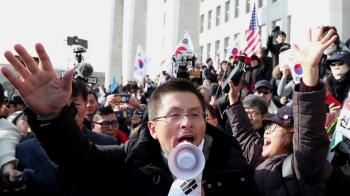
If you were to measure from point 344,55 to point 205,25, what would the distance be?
33075 mm

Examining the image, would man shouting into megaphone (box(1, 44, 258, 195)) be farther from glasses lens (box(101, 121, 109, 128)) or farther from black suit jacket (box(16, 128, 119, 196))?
glasses lens (box(101, 121, 109, 128))

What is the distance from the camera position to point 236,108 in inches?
146

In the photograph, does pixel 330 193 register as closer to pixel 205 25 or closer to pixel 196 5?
pixel 196 5

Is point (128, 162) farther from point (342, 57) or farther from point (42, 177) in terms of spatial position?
point (342, 57)

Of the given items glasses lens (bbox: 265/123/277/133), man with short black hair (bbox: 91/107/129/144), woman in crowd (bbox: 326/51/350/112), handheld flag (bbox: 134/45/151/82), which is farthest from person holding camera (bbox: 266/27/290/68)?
glasses lens (bbox: 265/123/277/133)

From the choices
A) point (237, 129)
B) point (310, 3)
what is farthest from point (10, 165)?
point (310, 3)

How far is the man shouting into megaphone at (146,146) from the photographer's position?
2.13 metres

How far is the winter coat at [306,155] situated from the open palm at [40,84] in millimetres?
1267

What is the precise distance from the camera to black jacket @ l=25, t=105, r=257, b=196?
7.13 ft

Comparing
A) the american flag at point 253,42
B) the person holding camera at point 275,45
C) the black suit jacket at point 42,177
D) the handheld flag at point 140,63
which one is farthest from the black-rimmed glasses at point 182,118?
the handheld flag at point 140,63

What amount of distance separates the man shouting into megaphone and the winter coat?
349mm

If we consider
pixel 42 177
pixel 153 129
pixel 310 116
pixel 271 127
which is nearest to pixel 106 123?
pixel 42 177

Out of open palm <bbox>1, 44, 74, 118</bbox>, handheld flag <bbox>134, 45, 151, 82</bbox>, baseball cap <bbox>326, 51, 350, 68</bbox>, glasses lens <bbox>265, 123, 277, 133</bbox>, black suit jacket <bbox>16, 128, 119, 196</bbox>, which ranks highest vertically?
handheld flag <bbox>134, 45, 151, 82</bbox>

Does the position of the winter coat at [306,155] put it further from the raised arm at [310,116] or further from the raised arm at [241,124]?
the raised arm at [241,124]
